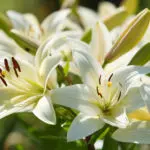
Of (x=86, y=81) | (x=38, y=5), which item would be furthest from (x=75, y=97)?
(x=38, y=5)

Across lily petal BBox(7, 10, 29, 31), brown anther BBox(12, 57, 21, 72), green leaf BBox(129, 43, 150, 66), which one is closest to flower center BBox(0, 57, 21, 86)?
brown anther BBox(12, 57, 21, 72)

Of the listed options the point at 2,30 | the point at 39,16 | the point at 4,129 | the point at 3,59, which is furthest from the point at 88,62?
the point at 39,16

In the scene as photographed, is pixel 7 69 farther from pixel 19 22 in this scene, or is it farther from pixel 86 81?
pixel 19 22

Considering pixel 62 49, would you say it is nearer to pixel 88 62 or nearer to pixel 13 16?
pixel 88 62

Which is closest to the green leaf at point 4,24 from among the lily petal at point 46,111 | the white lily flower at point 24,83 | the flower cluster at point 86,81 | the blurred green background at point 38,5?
the flower cluster at point 86,81

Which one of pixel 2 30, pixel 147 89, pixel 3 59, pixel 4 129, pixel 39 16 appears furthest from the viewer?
pixel 39 16

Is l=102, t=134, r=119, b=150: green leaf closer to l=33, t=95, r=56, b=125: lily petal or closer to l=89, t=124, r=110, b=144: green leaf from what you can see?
l=89, t=124, r=110, b=144: green leaf
